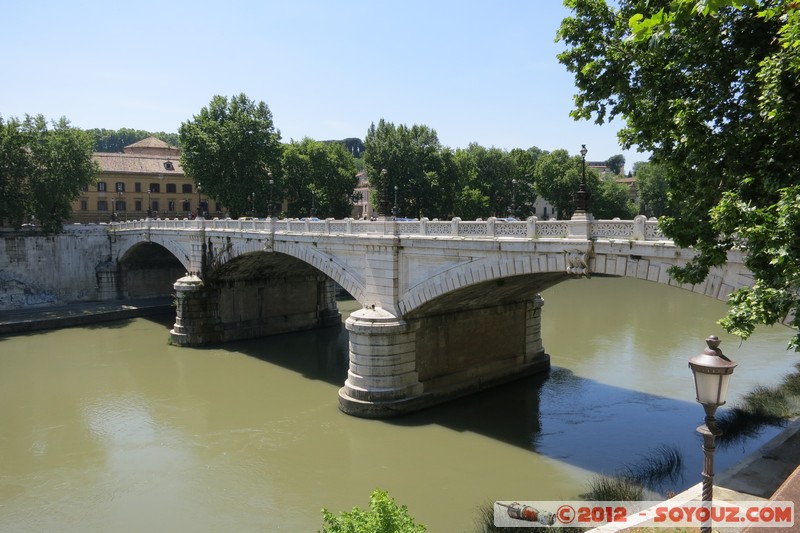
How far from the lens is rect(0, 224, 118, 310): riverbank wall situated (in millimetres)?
37719

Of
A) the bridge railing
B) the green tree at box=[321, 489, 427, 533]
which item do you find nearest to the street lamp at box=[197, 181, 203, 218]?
the bridge railing

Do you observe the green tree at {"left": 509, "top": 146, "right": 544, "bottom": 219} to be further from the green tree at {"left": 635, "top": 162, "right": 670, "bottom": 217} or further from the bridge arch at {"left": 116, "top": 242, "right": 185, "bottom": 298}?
the bridge arch at {"left": 116, "top": 242, "right": 185, "bottom": 298}

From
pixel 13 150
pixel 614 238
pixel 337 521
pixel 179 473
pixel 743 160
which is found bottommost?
pixel 179 473

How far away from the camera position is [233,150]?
141 ft

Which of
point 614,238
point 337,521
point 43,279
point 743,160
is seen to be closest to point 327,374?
point 614,238

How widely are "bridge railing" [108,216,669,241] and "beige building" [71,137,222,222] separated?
33491 millimetres

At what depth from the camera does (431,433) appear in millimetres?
17281

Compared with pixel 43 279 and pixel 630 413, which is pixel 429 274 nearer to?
pixel 630 413

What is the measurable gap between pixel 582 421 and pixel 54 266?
35384 millimetres

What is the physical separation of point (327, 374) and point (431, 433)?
7.60m

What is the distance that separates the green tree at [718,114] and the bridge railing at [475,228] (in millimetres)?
2069

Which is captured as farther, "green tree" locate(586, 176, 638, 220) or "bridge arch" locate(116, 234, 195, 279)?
"green tree" locate(586, 176, 638, 220)

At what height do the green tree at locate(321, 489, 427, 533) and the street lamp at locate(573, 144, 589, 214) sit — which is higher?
the street lamp at locate(573, 144, 589, 214)

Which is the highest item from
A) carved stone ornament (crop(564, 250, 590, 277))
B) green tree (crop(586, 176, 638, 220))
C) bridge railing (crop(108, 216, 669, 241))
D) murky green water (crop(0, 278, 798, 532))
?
green tree (crop(586, 176, 638, 220))
